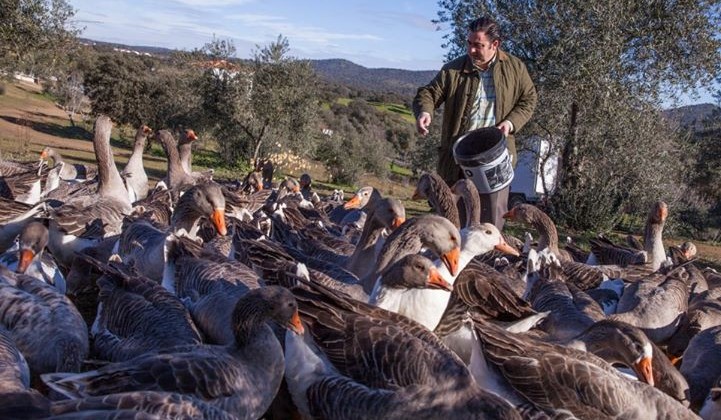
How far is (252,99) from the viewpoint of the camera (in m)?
29.6

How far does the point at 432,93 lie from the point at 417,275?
360cm

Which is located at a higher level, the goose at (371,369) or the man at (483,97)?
the man at (483,97)

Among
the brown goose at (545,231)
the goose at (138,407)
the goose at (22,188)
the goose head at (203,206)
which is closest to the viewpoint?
the goose at (138,407)

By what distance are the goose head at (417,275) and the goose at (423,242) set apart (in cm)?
61

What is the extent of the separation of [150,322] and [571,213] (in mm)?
16743

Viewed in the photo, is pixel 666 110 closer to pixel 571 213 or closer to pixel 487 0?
pixel 571 213

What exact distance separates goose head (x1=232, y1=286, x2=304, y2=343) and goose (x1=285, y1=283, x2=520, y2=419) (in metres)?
0.20

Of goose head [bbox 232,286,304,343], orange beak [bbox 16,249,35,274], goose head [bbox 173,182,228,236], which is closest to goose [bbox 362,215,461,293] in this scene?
goose head [bbox 232,286,304,343]

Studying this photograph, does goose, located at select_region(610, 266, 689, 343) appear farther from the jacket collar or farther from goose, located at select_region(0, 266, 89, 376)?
goose, located at select_region(0, 266, 89, 376)

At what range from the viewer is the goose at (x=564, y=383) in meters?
3.96

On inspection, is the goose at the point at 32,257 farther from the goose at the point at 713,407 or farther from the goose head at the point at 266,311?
the goose at the point at 713,407

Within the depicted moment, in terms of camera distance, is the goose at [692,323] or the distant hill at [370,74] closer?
the goose at [692,323]

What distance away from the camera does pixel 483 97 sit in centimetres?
774

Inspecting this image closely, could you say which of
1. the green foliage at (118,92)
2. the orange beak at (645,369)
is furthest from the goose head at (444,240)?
the green foliage at (118,92)
